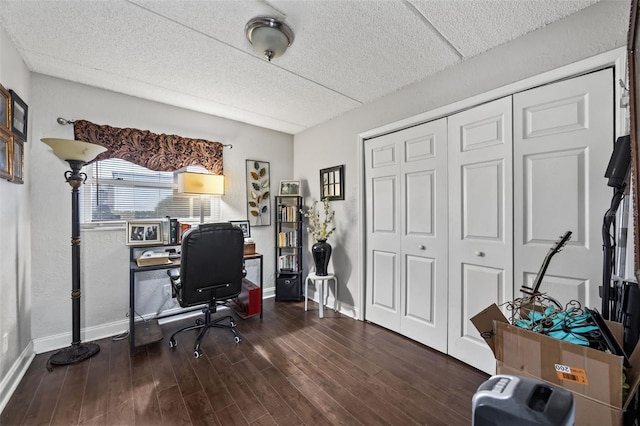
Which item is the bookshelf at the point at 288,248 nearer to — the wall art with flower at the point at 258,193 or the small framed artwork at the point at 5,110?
the wall art with flower at the point at 258,193

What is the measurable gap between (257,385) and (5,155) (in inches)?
91.4

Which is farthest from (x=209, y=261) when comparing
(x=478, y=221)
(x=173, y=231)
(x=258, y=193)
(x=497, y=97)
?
(x=497, y=97)

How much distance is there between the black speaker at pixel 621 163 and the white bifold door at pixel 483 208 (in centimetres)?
33

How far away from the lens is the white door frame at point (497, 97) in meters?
1.44

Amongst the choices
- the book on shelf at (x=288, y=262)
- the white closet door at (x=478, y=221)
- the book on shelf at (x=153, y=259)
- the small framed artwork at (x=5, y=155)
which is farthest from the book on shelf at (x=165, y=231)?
the white closet door at (x=478, y=221)

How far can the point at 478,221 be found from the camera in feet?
6.72

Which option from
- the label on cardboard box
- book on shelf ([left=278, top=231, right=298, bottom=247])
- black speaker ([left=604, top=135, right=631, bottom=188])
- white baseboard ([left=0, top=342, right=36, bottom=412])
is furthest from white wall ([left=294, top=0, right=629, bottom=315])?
white baseboard ([left=0, top=342, right=36, bottom=412])

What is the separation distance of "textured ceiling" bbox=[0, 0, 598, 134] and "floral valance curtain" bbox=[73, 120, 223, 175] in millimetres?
421

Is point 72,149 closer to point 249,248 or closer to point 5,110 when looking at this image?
point 5,110

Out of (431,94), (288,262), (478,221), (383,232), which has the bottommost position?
(288,262)

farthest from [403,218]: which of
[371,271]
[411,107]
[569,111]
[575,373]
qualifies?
[575,373]

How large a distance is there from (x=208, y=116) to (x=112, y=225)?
1641 millimetres

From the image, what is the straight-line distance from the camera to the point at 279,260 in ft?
11.8

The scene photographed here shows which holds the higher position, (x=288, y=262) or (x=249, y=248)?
(x=249, y=248)
